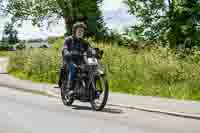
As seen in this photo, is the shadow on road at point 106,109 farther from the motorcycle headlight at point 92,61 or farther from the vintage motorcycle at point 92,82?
the motorcycle headlight at point 92,61

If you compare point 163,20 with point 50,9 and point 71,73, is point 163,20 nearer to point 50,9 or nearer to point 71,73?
point 50,9

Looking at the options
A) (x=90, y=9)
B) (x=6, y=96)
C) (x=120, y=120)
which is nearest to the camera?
(x=120, y=120)

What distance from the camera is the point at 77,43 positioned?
1435cm

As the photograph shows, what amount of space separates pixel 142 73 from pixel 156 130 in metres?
8.89

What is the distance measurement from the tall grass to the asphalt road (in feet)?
7.98

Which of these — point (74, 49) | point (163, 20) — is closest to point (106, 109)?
point (74, 49)

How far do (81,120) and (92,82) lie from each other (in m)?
1.73

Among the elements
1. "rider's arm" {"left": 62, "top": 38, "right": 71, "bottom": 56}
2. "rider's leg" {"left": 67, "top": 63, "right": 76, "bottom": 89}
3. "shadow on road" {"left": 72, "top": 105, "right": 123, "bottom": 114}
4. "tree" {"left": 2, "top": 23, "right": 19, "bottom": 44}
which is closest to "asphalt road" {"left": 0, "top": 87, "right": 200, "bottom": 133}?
"shadow on road" {"left": 72, "top": 105, "right": 123, "bottom": 114}

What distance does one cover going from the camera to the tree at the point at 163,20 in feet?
169

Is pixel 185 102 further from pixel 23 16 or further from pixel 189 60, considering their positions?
pixel 23 16

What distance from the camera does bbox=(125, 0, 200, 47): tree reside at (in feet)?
169

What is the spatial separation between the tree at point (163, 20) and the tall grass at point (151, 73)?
89.1 feet

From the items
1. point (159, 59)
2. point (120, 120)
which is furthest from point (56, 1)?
point (120, 120)

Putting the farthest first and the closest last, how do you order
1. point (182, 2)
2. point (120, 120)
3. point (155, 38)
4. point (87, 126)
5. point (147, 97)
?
1. point (155, 38)
2. point (182, 2)
3. point (147, 97)
4. point (120, 120)
5. point (87, 126)
